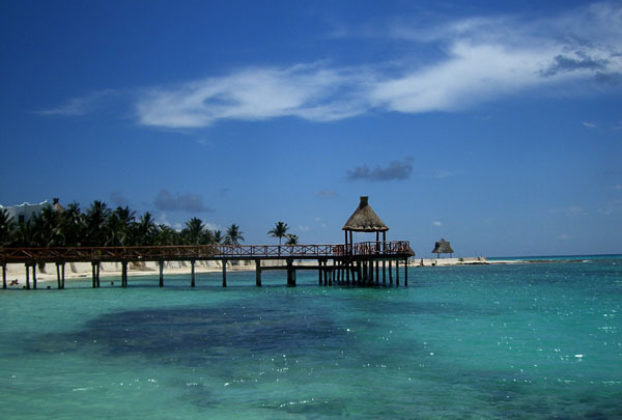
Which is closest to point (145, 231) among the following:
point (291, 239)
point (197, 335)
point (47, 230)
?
point (47, 230)

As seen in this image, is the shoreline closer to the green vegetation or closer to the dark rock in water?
the green vegetation

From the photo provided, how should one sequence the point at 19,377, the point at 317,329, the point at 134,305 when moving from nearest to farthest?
the point at 19,377, the point at 317,329, the point at 134,305

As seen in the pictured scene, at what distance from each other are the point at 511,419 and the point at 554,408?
130 centimetres

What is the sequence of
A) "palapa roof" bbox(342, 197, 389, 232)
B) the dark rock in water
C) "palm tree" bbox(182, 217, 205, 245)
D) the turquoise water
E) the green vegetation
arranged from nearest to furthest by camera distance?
the turquoise water < the dark rock in water < "palapa roof" bbox(342, 197, 389, 232) < the green vegetation < "palm tree" bbox(182, 217, 205, 245)

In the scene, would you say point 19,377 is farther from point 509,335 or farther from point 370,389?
point 509,335

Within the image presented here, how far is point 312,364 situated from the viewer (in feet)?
50.1

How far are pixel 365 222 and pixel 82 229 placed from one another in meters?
36.6

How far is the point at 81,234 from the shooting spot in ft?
216

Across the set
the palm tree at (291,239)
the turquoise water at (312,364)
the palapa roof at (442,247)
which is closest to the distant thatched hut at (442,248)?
the palapa roof at (442,247)

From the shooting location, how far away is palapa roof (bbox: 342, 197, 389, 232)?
4628 cm

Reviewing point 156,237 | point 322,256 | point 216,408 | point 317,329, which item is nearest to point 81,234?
point 156,237

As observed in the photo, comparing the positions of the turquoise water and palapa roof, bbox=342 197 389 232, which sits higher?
palapa roof, bbox=342 197 389 232

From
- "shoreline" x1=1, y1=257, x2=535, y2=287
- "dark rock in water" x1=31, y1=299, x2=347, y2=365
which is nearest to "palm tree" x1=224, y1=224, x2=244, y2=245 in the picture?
"shoreline" x1=1, y1=257, x2=535, y2=287

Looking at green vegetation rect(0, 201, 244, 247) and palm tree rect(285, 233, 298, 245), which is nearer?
green vegetation rect(0, 201, 244, 247)
